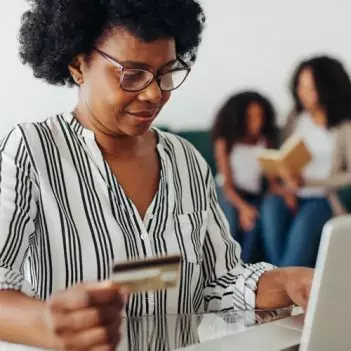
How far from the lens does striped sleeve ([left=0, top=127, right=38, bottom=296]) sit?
38.5 inches

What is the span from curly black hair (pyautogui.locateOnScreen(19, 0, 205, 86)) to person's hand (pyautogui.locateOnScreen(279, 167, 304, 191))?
167 cm

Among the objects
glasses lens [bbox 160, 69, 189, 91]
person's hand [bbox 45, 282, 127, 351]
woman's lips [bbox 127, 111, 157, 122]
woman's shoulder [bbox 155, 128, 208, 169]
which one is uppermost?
glasses lens [bbox 160, 69, 189, 91]

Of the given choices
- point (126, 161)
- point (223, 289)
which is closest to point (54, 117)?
point (126, 161)

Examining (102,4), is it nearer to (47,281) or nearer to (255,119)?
(47,281)

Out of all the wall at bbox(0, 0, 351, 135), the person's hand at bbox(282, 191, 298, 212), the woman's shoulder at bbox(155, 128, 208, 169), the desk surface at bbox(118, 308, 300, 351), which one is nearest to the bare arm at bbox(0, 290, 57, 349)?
the desk surface at bbox(118, 308, 300, 351)

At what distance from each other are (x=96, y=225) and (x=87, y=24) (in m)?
0.33

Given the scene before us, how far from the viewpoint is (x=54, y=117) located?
1.21m

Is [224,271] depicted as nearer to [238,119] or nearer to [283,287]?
[283,287]

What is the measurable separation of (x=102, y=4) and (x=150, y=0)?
0.27ft

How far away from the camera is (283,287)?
3.72ft

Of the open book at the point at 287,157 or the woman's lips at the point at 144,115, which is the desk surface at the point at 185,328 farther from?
the open book at the point at 287,157

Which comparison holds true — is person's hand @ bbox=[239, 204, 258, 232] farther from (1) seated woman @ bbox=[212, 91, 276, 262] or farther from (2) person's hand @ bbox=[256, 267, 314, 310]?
(2) person's hand @ bbox=[256, 267, 314, 310]

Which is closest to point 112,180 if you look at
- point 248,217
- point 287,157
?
point 287,157

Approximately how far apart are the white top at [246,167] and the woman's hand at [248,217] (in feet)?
0.24
